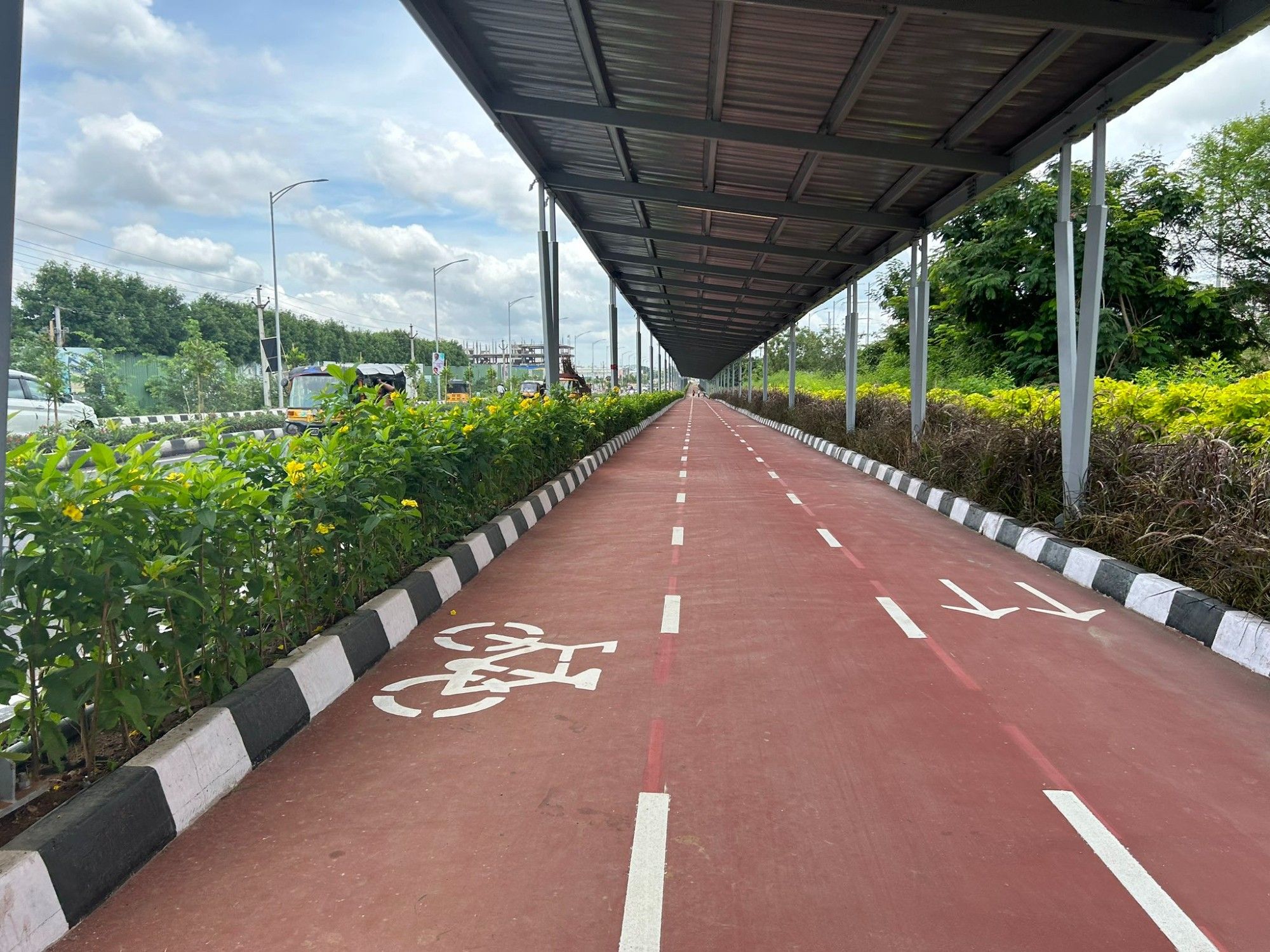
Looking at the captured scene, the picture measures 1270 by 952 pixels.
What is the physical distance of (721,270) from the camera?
22.9 meters

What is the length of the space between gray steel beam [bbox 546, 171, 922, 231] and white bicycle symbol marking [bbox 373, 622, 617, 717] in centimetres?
1089

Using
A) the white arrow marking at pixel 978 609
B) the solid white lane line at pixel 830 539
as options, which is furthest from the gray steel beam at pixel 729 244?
the white arrow marking at pixel 978 609

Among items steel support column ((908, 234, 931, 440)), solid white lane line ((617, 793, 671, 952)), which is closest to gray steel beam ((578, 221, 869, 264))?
steel support column ((908, 234, 931, 440))

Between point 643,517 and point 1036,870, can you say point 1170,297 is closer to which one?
point 643,517

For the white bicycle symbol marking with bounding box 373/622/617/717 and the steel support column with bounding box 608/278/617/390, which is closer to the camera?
the white bicycle symbol marking with bounding box 373/622/617/717

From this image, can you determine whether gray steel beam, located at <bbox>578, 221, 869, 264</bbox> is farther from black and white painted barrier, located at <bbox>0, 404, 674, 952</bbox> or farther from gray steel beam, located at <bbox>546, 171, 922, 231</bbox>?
black and white painted barrier, located at <bbox>0, 404, 674, 952</bbox>

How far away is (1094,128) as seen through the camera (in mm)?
8516

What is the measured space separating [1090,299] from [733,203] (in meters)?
7.63

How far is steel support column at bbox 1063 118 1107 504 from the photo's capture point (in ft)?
27.6

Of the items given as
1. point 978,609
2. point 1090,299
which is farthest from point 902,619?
point 1090,299

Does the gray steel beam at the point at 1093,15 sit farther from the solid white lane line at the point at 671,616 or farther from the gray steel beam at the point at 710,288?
the gray steel beam at the point at 710,288

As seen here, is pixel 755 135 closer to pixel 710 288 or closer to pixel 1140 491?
pixel 1140 491

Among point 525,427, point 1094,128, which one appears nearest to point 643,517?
point 525,427

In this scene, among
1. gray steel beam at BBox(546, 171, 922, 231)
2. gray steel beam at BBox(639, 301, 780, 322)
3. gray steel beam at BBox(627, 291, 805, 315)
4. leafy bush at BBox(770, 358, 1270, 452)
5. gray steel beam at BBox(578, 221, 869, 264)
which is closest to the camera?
leafy bush at BBox(770, 358, 1270, 452)
